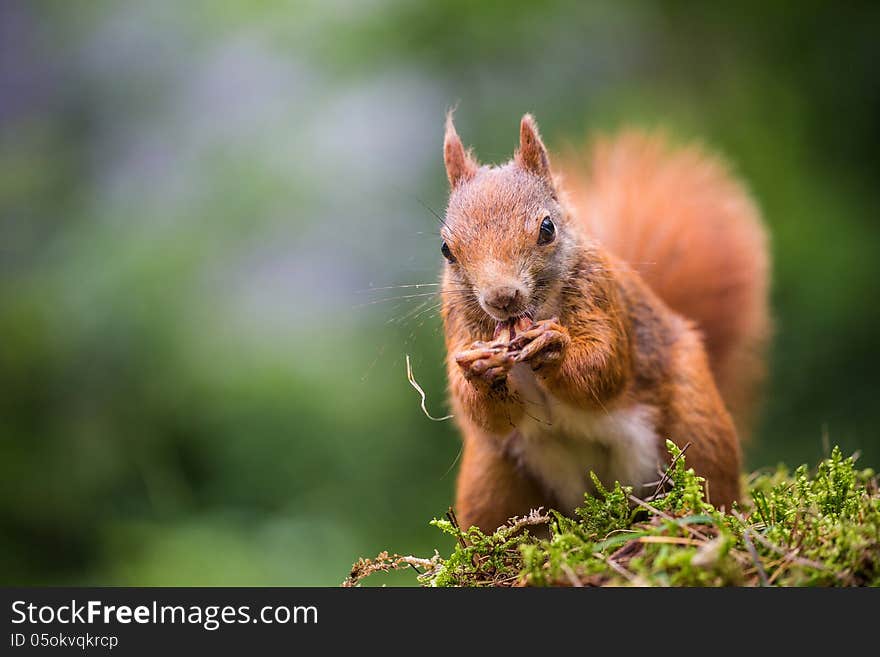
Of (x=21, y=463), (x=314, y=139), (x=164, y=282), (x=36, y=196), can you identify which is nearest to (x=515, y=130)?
(x=314, y=139)

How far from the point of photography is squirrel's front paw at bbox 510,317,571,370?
71.1 inches

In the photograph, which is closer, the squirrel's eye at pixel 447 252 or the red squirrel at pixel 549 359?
the red squirrel at pixel 549 359

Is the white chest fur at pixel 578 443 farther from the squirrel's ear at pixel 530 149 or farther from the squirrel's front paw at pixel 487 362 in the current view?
the squirrel's ear at pixel 530 149

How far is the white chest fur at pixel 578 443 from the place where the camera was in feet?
6.79

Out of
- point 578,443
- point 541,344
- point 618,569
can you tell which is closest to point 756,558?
point 618,569

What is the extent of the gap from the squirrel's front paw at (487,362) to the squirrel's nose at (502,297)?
0.30 feet

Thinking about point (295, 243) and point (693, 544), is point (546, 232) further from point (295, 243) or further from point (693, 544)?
point (295, 243)

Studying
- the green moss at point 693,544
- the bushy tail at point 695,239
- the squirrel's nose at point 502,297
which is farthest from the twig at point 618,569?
the bushy tail at point 695,239

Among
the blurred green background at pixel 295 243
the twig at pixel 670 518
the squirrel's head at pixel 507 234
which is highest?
the blurred green background at pixel 295 243

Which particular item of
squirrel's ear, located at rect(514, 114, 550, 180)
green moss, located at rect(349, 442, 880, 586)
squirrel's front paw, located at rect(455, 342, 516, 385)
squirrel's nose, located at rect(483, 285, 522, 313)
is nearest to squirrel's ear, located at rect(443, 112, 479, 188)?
squirrel's ear, located at rect(514, 114, 550, 180)

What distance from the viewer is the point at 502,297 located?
181cm

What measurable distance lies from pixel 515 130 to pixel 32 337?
249cm

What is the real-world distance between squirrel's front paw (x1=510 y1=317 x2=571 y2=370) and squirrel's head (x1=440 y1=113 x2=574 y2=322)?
0.22 feet

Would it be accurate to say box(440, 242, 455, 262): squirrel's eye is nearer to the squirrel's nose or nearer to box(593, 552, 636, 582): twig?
the squirrel's nose
